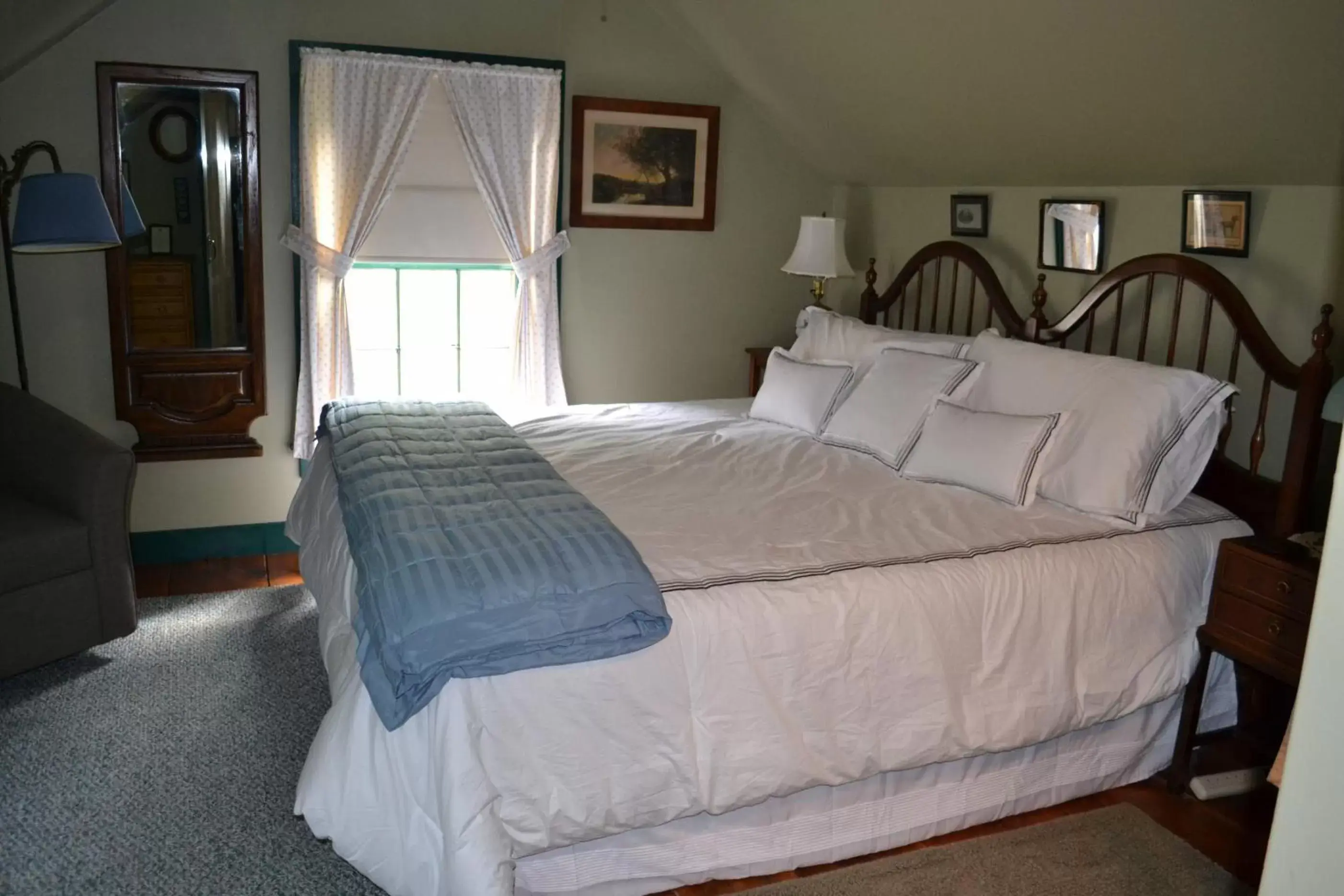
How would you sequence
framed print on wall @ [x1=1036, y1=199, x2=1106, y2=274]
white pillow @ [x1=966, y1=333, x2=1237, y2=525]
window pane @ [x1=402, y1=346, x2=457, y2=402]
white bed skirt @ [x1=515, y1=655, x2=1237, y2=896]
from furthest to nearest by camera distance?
window pane @ [x1=402, y1=346, x2=457, y2=402] → framed print on wall @ [x1=1036, y1=199, x2=1106, y2=274] → white pillow @ [x1=966, y1=333, x2=1237, y2=525] → white bed skirt @ [x1=515, y1=655, x2=1237, y2=896]

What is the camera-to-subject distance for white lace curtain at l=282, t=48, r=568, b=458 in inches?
162

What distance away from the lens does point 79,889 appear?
2211mm

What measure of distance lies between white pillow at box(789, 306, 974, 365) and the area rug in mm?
1551

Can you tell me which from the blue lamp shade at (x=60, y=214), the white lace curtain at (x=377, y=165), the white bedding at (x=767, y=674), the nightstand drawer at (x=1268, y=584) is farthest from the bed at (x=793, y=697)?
the white lace curtain at (x=377, y=165)

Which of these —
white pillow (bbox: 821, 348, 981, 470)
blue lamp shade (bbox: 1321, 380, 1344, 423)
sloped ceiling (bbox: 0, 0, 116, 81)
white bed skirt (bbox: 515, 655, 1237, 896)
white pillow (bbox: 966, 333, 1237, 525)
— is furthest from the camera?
white pillow (bbox: 821, 348, 981, 470)

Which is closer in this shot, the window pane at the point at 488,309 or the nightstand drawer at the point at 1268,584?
the nightstand drawer at the point at 1268,584

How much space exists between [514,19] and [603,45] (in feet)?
1.31

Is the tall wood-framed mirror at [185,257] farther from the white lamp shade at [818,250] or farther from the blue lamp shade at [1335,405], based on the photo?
the blue lamp shade at [1335,405]

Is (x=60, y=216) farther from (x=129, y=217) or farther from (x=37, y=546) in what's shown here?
(x=37, y=546)

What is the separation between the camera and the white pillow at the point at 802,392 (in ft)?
12.0

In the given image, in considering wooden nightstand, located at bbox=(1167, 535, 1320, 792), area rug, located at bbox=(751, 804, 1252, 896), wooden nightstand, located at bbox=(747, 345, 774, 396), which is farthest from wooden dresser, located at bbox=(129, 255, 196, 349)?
wooden nightstand, located at bbox=(1167, 535, 1320, 792)

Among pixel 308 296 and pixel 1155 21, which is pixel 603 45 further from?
pixel 1155 21

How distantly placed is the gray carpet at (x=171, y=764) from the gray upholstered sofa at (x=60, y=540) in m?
0.15

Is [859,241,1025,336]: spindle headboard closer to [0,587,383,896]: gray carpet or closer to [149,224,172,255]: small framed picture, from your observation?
[0,587,383,896]: gray carpet
